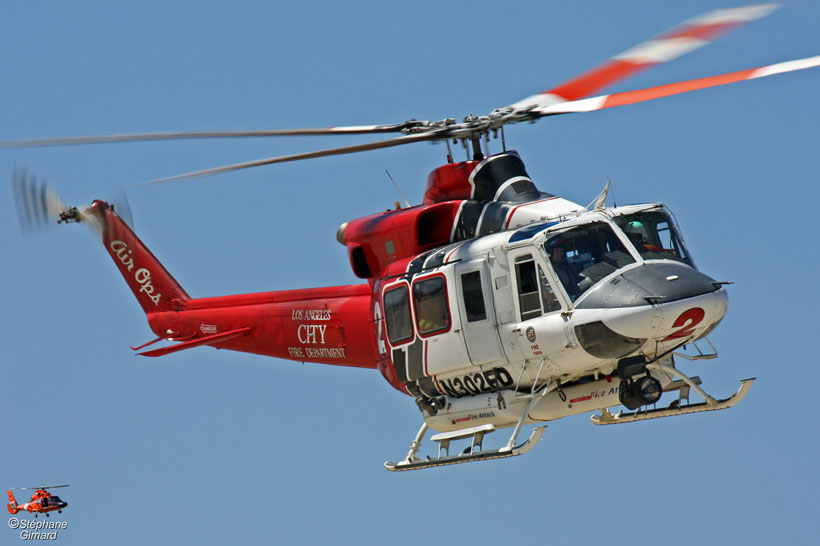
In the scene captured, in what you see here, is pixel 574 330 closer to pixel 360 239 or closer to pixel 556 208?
pixel 556 208

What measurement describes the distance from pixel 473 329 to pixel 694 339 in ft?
9.23

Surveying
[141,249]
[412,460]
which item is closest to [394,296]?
[412,460]

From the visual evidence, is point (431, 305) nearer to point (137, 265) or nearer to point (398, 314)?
point (398, 314)

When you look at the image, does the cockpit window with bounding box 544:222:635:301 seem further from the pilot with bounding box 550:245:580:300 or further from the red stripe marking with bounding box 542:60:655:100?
the red stripe marking with bounding box 542:60:655:100

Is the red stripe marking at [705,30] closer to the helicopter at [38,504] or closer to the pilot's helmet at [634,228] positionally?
the pilot's helmet at [634,228]

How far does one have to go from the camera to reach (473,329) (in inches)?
616

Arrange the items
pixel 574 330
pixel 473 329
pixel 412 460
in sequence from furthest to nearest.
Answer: pixel 412 460, pixel 473 329, pixel 574 330

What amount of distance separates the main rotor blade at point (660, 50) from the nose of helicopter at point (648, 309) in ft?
8.45

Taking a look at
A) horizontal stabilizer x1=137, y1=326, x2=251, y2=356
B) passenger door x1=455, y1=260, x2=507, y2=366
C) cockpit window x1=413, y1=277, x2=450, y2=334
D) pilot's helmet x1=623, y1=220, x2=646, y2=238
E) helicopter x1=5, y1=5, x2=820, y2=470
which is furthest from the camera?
horizontal stabilizer x1=137, y1=326, x2=251, y2=356

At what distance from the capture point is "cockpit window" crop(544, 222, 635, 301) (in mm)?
14742

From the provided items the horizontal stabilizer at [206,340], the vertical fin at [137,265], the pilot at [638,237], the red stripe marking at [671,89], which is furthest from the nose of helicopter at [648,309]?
the vertical fin at [137,265]

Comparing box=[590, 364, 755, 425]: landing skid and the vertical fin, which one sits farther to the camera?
the vertical fin

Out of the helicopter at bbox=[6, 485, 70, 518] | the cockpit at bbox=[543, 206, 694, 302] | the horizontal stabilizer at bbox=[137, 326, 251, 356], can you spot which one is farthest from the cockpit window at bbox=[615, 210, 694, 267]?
the helicopter at bbox=[6, 485, 70, 518]

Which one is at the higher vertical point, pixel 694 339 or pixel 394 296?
pixel 394 296
